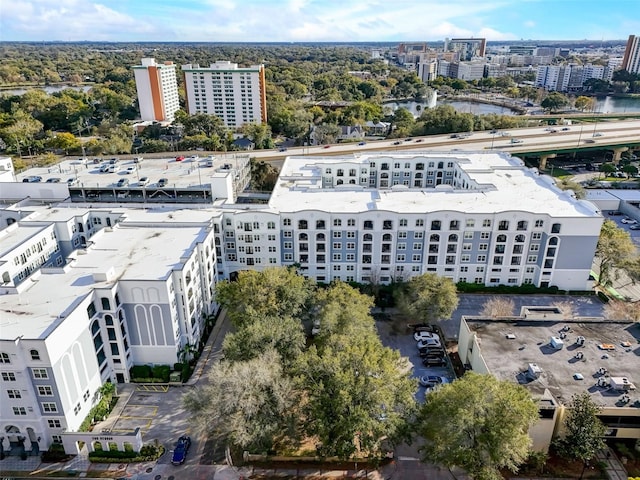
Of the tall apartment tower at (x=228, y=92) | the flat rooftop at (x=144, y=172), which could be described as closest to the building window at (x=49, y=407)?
the flat rooftop at (x=144, y=172)

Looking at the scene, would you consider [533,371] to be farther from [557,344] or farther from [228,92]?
[228,92]

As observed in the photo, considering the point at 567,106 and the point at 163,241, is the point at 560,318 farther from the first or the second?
the point at 567,106

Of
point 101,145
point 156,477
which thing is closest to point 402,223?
point 156,477

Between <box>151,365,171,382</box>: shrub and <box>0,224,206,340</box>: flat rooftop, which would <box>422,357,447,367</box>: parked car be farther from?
<box>0,224,206,340</box>: flat rooftop

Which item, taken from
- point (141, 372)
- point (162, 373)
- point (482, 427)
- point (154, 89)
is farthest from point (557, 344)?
point (154, 89)

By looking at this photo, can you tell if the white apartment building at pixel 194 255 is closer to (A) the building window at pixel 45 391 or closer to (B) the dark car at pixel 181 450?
(A) the building window at pixel 45 391
